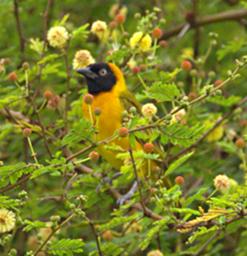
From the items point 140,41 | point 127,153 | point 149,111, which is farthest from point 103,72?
point 127,153

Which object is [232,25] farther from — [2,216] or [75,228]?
[2,216]

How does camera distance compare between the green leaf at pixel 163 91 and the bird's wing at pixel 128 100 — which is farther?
the bird's wing at pixel 128 100

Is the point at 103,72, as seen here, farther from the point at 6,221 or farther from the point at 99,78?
the point at 6,221

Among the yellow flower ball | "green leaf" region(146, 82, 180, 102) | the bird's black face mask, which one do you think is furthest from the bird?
"green leaf" region(146, 82, 180, 102)

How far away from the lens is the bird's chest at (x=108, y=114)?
16.5ft

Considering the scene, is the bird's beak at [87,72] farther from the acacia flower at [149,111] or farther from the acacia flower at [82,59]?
the acacia flower at [149,111]

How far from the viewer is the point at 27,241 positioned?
5.41m

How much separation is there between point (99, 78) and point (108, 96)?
0.13 meters

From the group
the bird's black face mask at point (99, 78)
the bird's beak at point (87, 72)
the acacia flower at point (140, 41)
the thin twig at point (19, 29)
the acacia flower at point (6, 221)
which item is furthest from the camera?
the bird's black face mask at point (99, 78)

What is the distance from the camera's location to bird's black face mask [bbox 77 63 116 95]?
5.28 meters

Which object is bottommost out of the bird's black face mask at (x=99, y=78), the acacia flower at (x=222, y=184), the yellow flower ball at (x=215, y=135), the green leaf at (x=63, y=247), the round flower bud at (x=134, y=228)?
the round flower bud at (x=134, y=228)

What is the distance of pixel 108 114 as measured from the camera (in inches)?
203

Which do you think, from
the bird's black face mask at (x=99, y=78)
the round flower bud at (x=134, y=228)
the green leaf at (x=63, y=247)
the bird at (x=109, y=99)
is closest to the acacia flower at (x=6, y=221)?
the green leaf at (x=63, y=247)

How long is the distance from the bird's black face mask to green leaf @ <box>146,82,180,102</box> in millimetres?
1537
